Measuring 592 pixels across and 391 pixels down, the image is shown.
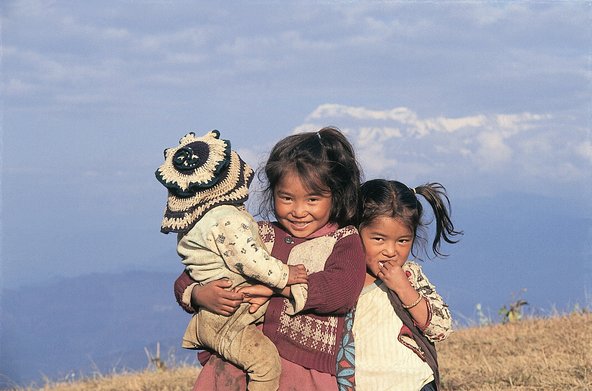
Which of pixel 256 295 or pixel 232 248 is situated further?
pixel 256 295

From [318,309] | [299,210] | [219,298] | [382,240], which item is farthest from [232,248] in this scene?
[382,240]

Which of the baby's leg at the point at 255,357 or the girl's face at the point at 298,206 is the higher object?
the girl's face at the point at 298,206

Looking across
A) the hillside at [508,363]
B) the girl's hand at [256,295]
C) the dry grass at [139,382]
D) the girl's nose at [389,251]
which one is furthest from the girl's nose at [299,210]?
the dry grass at [139,382]

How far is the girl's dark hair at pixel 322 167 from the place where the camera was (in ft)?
13.3

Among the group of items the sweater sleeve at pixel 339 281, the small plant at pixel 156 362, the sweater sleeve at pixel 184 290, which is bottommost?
the small plant at pixel 156 362

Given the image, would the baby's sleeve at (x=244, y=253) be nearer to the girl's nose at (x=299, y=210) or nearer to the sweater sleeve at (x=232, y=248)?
the sweater sleeve at (x=232, y=248)

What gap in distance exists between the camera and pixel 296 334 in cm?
409

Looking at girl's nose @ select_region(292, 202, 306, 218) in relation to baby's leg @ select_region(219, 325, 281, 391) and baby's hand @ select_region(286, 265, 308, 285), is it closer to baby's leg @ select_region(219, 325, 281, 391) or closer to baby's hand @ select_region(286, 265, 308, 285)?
baby's hand @ select_region(286, 265, 308, 285)

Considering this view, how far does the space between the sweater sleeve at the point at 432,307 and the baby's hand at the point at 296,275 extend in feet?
2.52

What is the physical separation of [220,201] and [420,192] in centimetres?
123

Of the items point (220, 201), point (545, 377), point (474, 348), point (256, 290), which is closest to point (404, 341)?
point (256, 290)

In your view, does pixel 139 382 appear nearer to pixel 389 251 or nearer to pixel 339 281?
pixel 389 251

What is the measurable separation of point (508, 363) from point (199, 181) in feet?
15.3

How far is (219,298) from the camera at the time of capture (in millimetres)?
3992
